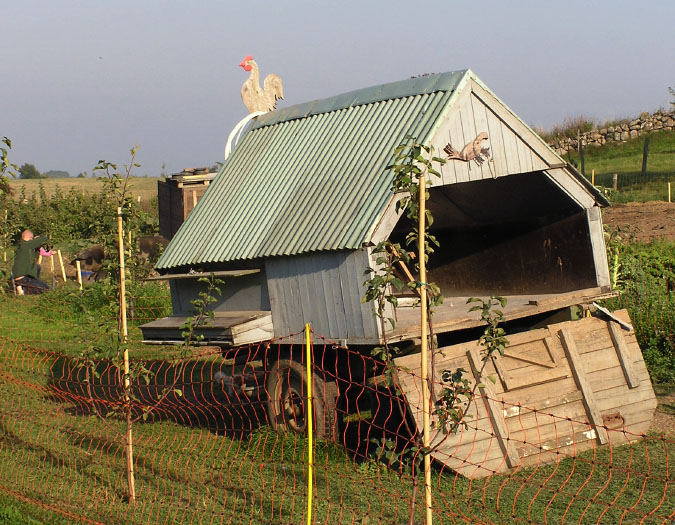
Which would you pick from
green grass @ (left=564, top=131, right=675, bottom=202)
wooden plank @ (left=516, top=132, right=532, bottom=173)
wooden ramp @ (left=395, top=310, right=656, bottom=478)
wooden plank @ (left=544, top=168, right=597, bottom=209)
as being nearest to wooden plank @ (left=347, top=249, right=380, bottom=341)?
wooden ramp @ (left=395, top=310, right=656, bottom=478)

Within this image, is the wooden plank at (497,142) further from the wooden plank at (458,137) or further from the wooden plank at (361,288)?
the wooden plank at (361,288)

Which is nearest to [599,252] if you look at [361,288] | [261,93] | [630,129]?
[361,288]

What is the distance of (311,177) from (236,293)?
146cm

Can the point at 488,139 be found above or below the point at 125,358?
above

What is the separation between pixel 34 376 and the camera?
13.1 meters

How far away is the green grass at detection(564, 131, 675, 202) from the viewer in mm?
24438

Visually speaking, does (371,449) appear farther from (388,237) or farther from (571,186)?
(571,186)

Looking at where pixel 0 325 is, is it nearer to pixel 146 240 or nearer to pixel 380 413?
pixel 146 240

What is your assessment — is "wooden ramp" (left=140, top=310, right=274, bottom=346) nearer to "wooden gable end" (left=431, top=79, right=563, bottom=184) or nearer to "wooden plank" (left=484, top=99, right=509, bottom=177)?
"wooden gable end" (left=431, top=79, right=563, bottom=184)

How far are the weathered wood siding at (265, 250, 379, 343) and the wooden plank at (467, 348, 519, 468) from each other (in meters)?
1.14

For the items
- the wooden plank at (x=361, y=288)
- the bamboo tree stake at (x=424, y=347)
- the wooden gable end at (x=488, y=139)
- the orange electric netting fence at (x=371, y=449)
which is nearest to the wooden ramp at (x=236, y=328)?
the orange electric netting fence at (x=371, y=449)

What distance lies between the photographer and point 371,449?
855cm

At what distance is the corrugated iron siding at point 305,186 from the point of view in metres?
7.95

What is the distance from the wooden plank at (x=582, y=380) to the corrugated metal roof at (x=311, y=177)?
2.47 metres
